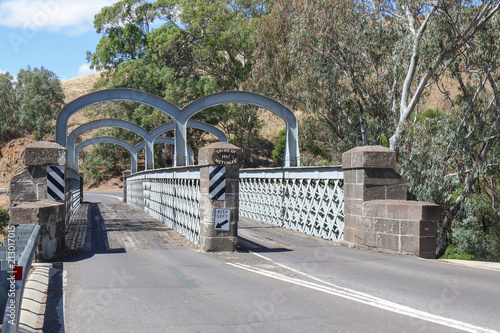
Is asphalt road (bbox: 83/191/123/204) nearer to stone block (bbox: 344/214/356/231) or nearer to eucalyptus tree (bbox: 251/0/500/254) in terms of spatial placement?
eucalyptus tree (bbox: 251/0/500/254)

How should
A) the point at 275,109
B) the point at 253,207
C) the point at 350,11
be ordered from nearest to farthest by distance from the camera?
the point at 275,109 → the point at 253,207 → the point at 350,11

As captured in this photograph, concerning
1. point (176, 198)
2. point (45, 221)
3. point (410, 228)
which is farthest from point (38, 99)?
point (410, 228)

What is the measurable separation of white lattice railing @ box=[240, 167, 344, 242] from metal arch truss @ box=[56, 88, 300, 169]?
120cm

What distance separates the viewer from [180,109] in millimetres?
15914

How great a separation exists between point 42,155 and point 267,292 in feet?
19.3

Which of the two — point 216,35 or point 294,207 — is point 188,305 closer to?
point 294,207

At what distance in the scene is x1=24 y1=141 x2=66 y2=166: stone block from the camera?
9.66m

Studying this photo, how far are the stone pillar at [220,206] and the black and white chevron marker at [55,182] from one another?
2931 mm

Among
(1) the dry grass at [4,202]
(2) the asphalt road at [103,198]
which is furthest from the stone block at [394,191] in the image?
(1) the dry grass at [4,202]

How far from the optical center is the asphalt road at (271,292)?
5.00 m

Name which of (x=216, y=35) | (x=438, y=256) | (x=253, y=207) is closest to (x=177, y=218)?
(x=253, y=207)

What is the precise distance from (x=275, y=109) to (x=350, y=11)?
31.4 feet

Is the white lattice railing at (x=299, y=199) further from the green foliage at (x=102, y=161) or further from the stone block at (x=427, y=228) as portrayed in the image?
the green foliage at (x=102, y=161)

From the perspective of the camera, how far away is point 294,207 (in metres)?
14.6
